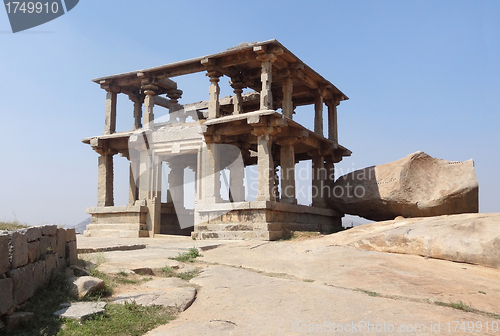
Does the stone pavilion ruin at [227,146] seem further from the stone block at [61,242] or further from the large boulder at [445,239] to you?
the stone block at [61,242]

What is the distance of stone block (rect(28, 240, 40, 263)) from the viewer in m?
4.74

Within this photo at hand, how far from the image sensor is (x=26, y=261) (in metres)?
4.56

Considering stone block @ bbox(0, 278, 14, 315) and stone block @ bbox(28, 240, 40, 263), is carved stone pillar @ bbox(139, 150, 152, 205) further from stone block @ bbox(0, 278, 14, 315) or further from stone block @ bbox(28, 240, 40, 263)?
stone block @ bbox(0, 278, 14, 315)

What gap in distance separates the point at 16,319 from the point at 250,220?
827 cm

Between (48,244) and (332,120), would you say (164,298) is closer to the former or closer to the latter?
(48,244)

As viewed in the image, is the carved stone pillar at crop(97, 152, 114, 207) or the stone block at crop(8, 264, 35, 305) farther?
the carved stone pillar at crop(97, 152, 114, 207)

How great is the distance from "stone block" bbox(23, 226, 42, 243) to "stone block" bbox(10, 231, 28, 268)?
13 centimetres

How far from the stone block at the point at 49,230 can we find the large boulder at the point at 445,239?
5750 millimetres

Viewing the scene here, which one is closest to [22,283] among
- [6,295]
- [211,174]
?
[6,295]

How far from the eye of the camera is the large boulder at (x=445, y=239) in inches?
286

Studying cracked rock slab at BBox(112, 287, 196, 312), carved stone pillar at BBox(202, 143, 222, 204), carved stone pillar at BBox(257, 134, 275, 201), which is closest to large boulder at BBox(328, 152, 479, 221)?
carved stone pillar at BBox(257, 134, 275, 201)

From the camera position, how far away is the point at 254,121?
1223 centimetres

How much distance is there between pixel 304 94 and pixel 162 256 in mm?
10478

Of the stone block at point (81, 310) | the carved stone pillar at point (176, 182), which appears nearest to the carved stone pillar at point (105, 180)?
the carved stone pillar at point (176, 182)
